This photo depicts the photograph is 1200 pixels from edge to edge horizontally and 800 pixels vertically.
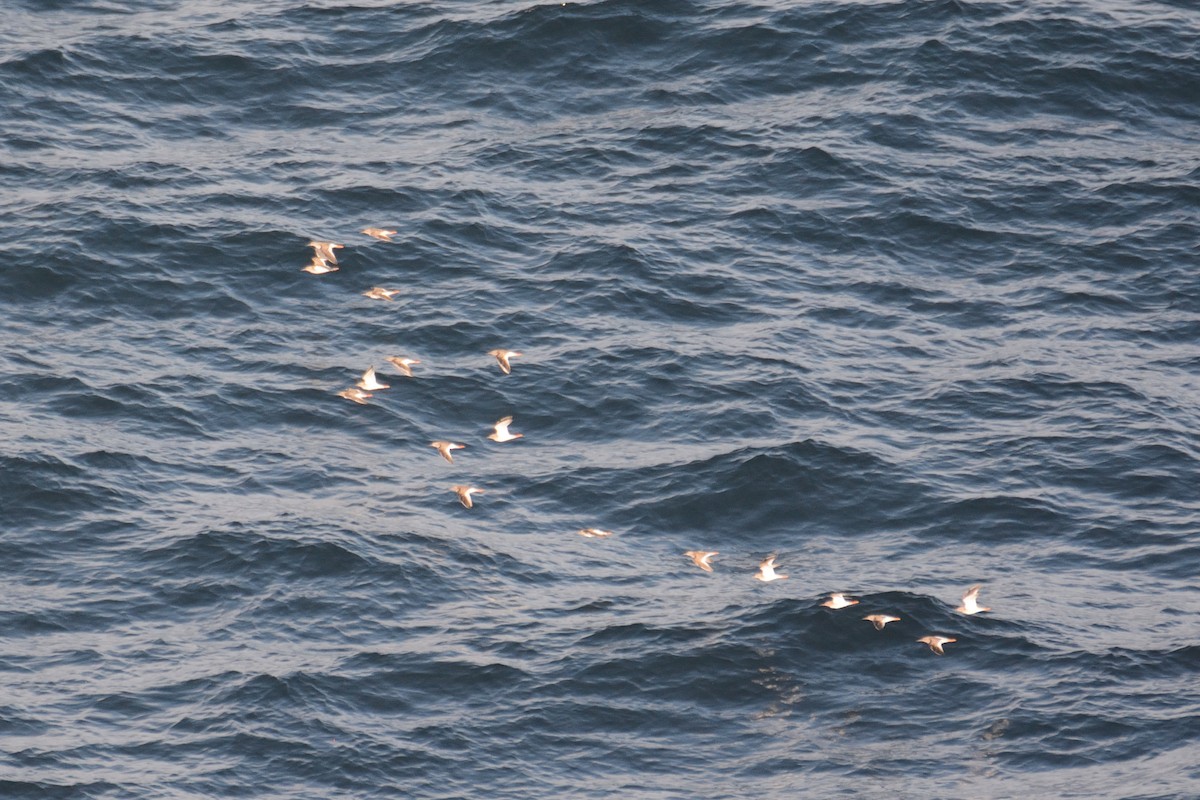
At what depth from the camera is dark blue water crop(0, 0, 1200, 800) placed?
4662 cm

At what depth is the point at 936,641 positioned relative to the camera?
1905 inches

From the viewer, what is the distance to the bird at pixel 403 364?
2233 inches

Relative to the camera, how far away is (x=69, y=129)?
6625 centimetres

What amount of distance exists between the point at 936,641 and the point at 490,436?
13.5m

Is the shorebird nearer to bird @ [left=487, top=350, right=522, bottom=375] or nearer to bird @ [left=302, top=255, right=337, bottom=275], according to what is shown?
bird @ [left=302, top=255, right=337, bottom=275]

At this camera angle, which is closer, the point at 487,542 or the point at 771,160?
the point at 487,542

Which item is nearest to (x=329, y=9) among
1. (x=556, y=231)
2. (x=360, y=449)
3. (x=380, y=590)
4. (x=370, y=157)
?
(x=370, y=157)

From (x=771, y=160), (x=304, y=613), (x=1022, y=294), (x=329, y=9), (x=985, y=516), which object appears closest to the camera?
(x=304, y=613)

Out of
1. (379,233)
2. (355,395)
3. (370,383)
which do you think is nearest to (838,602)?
(370,383)

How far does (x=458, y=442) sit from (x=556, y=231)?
9.35 m

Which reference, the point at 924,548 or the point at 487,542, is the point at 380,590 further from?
the point at 924,548

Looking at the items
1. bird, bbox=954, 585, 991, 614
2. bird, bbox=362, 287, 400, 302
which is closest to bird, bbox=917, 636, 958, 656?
bird, bbox=954, 585, 991, 614

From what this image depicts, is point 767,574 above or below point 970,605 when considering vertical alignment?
below

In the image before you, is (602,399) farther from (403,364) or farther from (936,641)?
(936,641)
